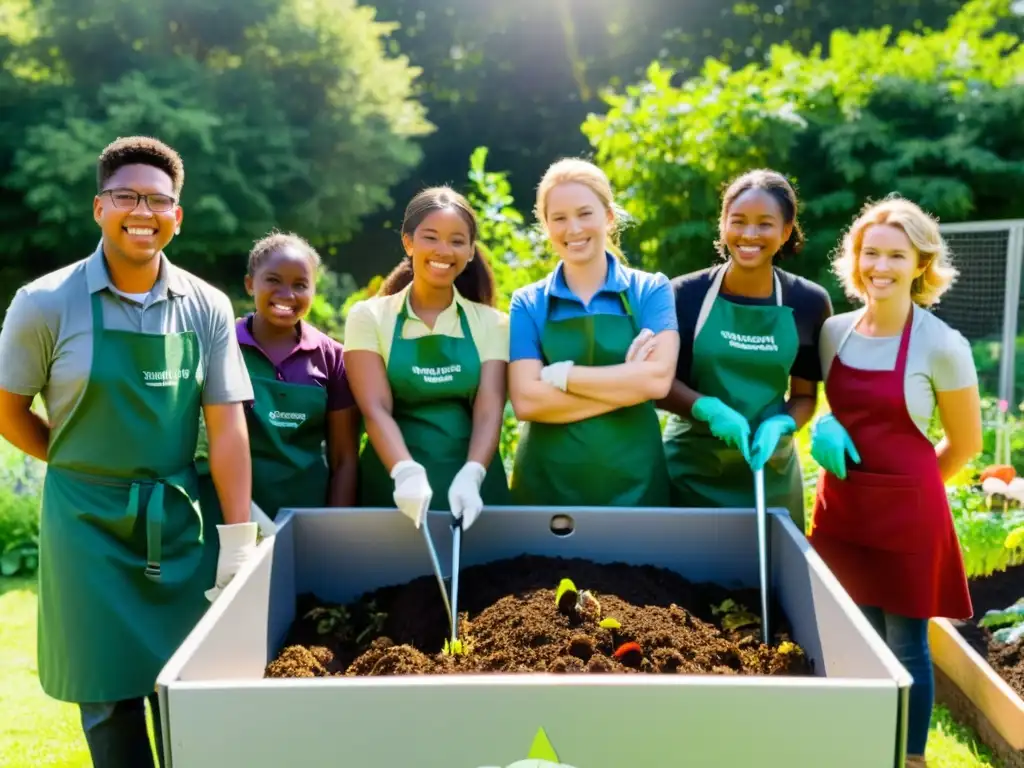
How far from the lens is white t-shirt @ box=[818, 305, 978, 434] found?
88.4 inches

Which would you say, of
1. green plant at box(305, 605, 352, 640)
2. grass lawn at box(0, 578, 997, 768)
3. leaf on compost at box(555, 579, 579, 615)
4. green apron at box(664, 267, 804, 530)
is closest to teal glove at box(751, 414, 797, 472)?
green apron at box(664, 267, 804, 530)

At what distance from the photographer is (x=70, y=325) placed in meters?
1.87

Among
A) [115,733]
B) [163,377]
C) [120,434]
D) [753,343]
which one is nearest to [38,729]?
[115,733]

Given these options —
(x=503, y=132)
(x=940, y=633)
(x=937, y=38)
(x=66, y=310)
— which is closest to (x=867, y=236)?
(x=940, y=633)

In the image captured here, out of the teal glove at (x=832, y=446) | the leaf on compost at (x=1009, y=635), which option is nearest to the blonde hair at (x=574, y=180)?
the teal glove at (x=832, y=446)

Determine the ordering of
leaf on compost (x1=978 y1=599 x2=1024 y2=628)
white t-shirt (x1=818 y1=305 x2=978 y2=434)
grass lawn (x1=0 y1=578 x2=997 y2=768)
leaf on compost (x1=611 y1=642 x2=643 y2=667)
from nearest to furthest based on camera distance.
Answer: leaf on compost (x1=611 y1=642 x2=643 y2=667) < white t-shirt (x1=818 y1=305 x2=978 y2=434) < grass lawn (x1=0 y1=578 x2=997 y2=768) < leaf on compost (x1=978 y1=599 x2=1024 y2=628)

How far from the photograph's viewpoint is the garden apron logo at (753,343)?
8.22 ft

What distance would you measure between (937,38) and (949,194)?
240cm

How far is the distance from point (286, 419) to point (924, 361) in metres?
1.66

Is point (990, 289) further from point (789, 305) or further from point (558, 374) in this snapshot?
point (558, 374)

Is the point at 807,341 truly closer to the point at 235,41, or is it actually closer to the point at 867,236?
the point at 867,236

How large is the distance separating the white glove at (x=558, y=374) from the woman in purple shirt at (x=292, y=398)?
0.58 meters

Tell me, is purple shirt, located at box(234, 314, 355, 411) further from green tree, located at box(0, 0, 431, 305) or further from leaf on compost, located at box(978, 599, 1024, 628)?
green tree, located at box(0, 0, 431, 305)

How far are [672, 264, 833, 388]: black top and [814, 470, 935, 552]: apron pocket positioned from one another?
0.38 metres
